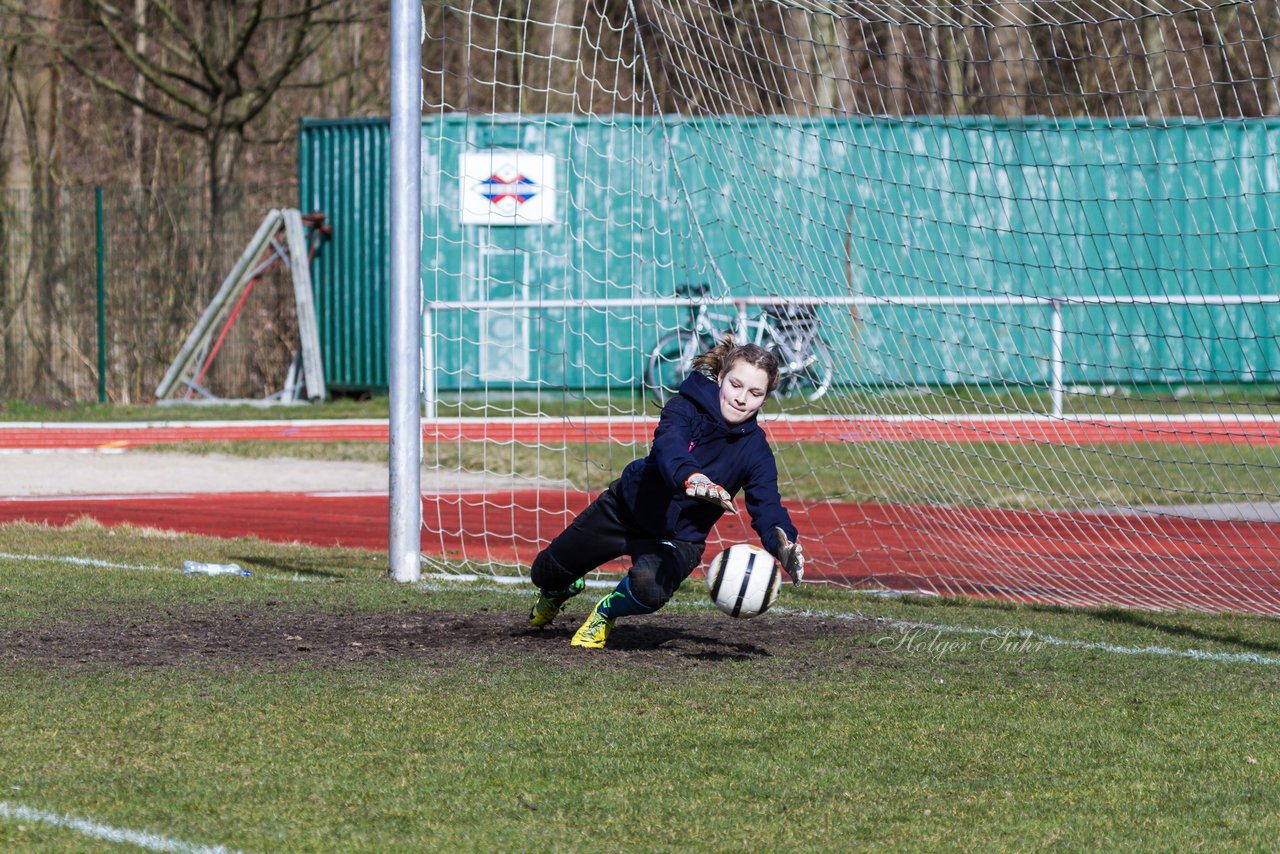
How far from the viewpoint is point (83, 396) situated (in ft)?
74.7

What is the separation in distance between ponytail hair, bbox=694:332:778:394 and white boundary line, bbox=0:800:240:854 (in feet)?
10.6

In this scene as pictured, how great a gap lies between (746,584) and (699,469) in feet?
1.72

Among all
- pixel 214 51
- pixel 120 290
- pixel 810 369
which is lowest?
pixel 810 369

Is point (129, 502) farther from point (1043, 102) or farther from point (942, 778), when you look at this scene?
point (1043, 102)

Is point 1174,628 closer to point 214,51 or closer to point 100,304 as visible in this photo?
point 100,304

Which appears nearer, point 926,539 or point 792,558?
point 792,558

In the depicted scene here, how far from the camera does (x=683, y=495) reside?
22.3 ft

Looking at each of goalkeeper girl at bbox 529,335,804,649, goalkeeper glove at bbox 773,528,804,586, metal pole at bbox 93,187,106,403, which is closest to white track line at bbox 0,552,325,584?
goalkeeper girl at bbox 529,335,804,649

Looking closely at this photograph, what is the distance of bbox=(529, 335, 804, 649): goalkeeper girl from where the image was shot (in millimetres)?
6594

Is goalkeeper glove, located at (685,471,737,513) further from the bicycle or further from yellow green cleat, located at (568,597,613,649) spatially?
the bicycle

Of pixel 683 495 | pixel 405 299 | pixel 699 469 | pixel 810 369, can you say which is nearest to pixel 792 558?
pixel 699 469

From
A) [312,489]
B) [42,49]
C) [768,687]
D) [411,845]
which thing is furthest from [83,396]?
[411,845]

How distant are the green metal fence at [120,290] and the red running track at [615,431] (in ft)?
14.1

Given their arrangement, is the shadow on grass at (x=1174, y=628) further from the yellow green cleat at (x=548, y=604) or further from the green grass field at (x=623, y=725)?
the yellow green cleat at (x=548, y=604)
